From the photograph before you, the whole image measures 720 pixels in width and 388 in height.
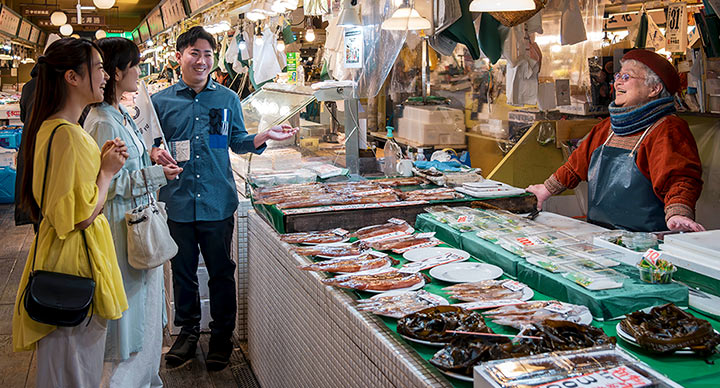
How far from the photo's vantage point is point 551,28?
5160mm

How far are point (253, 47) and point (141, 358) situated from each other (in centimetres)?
443

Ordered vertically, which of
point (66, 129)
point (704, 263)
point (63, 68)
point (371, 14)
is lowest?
point (704, 263)

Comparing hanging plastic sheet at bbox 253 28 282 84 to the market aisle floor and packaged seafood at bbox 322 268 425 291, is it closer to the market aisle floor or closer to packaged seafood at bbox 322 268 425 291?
the market aisle floor

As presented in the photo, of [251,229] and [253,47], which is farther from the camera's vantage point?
[253,47]

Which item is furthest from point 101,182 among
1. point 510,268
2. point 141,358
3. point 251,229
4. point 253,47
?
point 253,47

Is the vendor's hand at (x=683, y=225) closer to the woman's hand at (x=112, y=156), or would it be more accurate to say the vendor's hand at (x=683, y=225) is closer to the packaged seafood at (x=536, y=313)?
the packaged seafood at (x=536, y=313)

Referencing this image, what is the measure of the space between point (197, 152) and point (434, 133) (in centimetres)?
406

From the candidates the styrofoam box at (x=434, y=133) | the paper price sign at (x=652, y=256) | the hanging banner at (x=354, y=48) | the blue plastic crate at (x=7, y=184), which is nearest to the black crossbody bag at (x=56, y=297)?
the paper price sign at (x=652, y=256)

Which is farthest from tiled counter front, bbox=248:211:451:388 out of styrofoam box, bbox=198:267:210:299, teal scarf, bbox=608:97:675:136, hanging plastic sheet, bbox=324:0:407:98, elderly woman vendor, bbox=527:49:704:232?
teal scarf, bbox=608:97:675:136

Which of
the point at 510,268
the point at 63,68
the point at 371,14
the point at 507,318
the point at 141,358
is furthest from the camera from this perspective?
the point at 371,14

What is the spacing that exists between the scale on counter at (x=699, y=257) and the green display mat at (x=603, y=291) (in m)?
0.06

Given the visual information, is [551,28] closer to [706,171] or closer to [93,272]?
[706,171]

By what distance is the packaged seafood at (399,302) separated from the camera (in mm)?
2193

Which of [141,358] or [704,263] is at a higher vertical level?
[704,263]
